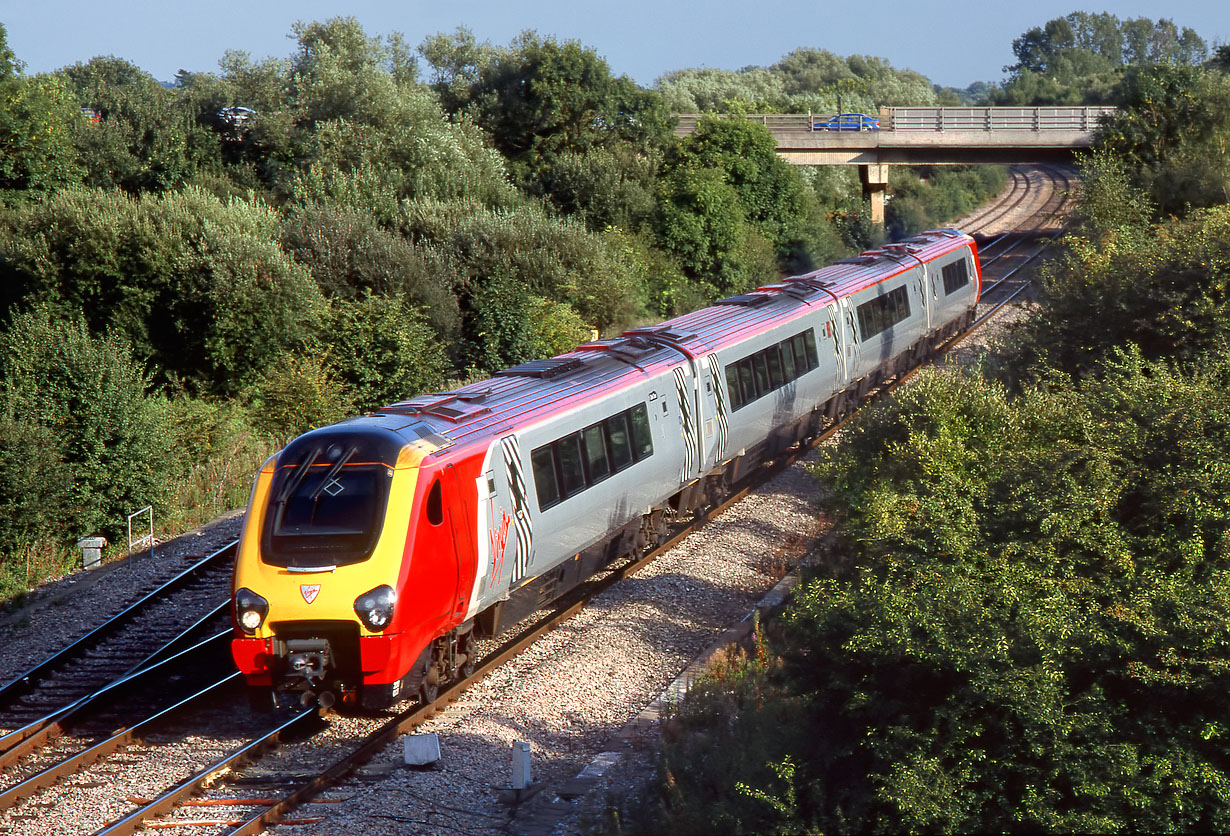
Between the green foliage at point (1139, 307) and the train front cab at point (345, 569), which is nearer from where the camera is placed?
the train front cab at point (345, 569)

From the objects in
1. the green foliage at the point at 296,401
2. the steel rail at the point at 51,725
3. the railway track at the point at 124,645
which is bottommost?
the railway track at the point at 124,645

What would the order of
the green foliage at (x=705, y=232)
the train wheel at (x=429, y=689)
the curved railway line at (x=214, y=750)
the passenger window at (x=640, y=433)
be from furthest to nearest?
the green foliage at (x=705, y=232) → the passenger window at (x=640, y=433) → the train wheel at (x=429, y=689) → the curved railway line at (x=214, y=750)

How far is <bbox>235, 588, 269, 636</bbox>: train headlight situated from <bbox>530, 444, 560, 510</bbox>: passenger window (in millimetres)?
3080

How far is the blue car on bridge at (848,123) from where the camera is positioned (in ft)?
144

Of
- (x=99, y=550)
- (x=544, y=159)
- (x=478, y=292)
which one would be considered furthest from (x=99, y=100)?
(x=99, y=550)

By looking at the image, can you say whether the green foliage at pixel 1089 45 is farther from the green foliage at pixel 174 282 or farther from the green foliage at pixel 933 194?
the green foliage at pixel 174 282

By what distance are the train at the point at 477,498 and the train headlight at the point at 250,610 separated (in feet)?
0.07

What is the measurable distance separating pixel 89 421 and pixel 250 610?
399 inches

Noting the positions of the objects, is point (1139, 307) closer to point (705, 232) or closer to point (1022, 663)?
point (1022, 663)

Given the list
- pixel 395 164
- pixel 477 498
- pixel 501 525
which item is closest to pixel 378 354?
pixel 395 164

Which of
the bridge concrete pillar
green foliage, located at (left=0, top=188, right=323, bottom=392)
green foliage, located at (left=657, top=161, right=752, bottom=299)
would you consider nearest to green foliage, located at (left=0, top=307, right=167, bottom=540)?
green foliage, located at (left=0, top=188, right=323, bottom=392)

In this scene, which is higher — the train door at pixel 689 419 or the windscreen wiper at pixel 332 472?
the windscreen wiper at pixel 332 472

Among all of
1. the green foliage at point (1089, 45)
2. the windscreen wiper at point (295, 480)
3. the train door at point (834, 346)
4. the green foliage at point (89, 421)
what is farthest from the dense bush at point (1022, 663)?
the green foliage at point (1089, 45)

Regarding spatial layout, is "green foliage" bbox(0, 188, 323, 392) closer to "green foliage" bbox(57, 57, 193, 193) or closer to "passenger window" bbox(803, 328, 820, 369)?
"green foliage" bbox(57, 57, 193, 193)
